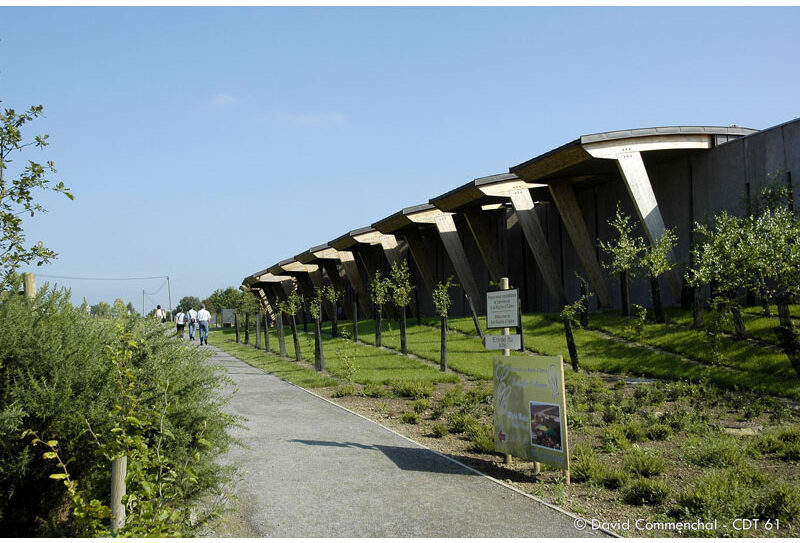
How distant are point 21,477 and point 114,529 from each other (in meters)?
1.30

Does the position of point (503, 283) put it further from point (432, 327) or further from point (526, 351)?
point (432, 327)

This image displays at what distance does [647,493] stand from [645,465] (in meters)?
0.92

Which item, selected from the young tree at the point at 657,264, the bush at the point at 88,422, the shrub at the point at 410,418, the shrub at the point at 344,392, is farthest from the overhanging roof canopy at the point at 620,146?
the bush at the point at 88,422

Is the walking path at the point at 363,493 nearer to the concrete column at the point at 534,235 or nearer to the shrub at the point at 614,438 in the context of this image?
the shrub at the point at 614,438

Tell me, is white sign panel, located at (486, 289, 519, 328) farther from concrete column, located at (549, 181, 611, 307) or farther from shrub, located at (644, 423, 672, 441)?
concrete column, located at (549, 181, 611, 307)

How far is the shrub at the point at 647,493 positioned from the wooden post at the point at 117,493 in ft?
15.8

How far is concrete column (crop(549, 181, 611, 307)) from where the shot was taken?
26062 mm

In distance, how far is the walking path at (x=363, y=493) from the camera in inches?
232

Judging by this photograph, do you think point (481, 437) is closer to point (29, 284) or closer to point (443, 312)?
point (29, 284)

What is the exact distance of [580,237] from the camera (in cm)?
2627

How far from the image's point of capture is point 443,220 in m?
33.2

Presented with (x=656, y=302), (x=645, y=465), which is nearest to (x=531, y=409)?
(x=645, y=465)

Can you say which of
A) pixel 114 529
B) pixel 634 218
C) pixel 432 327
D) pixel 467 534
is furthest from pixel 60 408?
pixel 634 218

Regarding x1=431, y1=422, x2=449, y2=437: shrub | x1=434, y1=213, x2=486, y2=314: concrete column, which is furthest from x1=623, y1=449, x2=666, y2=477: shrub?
x1=434, y1=213, x2=486, y2=314: concrete column
